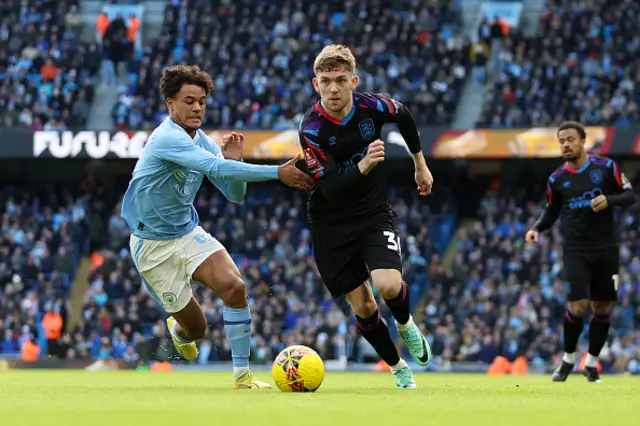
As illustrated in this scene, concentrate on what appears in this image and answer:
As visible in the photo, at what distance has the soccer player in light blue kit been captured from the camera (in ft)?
29.3

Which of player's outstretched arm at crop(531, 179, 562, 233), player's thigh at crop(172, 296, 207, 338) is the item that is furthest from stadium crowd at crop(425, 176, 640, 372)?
player's thigh at crop(172, 296, 207, 338)

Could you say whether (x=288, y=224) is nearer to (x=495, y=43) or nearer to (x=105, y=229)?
(x=105, y=229)

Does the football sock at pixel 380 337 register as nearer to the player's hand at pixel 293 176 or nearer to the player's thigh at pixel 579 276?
the player's hand at pixel 293 176

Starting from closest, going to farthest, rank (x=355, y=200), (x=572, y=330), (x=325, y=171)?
1. (x=325, y=171)
2. (x=355, y=200)
3. (x=572, y=330)

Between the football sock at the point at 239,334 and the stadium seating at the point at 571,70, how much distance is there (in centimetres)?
1677

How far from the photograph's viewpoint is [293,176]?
26.0 feet

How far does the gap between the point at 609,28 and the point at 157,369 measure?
48.4 ft

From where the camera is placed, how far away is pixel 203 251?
916 cm

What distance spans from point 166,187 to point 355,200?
1.59 meters

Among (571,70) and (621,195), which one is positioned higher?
(571,70)

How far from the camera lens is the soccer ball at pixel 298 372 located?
8.15 m

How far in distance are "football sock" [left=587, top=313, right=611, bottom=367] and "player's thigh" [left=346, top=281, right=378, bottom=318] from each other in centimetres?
415

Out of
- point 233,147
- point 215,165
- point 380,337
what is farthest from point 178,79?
point 380,337

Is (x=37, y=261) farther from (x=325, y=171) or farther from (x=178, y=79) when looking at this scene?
(x=325, y=171)
